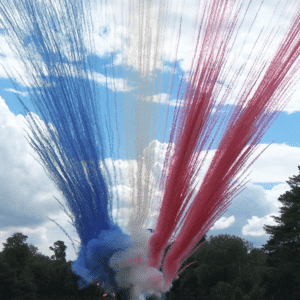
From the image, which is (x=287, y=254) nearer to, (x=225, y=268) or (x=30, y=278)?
(x=225, y=268)

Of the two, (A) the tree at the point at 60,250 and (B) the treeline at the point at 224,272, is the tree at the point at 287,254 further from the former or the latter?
(A) the tree at the point at 60,250

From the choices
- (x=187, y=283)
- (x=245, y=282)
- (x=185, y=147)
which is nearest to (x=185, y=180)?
(x=185, y=147)

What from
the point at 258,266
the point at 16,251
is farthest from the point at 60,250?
the point at 258,266

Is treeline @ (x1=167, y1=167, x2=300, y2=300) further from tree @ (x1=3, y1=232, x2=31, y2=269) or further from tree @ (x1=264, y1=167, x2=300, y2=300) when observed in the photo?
tree @ (x1=3, y1=232, x2=31, y2=269)

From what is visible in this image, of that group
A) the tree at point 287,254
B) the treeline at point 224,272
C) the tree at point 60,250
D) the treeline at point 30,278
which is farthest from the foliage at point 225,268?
the tree at point 60,250

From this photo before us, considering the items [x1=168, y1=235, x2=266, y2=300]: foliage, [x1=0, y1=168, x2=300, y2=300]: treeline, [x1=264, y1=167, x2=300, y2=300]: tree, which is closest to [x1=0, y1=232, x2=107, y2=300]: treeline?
[x1=0, y1=168, x2=300, y2=300]: treeline

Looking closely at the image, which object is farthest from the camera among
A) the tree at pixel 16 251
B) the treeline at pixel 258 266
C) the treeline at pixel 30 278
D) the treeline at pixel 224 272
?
the tree at pixel 16 251

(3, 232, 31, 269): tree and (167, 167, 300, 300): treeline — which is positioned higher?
(3, 232, 31, 269): tree

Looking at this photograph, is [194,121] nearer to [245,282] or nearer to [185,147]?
[185,147]
